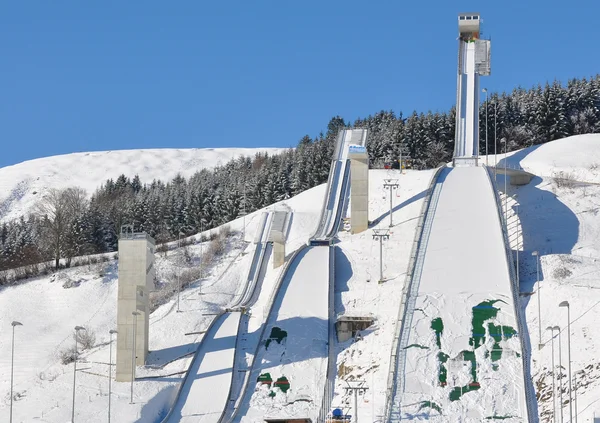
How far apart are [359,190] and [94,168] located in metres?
110

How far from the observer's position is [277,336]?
1686 inches

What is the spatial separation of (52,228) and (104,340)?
1811 cm

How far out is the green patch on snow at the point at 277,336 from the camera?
42.4 m

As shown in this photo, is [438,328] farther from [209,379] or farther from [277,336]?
[209,379]

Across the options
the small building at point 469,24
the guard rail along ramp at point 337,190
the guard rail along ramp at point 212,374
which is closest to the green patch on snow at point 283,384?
the guard rail along ramp at point 212,374

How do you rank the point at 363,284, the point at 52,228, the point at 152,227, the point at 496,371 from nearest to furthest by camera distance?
the point at 496,371 → the point at 363,284 → the point at 52,228 → the point at 152,227

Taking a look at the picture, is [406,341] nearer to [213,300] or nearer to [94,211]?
[213,300]

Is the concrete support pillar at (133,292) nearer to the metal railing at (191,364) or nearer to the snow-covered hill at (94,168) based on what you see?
the metal railing at (191,364)

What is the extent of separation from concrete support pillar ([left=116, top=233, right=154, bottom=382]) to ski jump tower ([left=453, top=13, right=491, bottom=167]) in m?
21.0

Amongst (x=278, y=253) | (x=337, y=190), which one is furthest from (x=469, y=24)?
(x=278, y=253)

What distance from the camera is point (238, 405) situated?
37.8 metres

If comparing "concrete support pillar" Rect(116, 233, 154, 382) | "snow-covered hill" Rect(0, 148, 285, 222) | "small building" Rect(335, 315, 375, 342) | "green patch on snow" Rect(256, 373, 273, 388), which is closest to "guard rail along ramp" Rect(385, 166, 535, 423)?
"small building" Rect(335, 315, 375, 342)

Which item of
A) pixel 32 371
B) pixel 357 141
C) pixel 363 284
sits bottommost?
pixel 32 371

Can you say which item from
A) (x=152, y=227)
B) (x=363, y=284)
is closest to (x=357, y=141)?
(x=152, y=227)
